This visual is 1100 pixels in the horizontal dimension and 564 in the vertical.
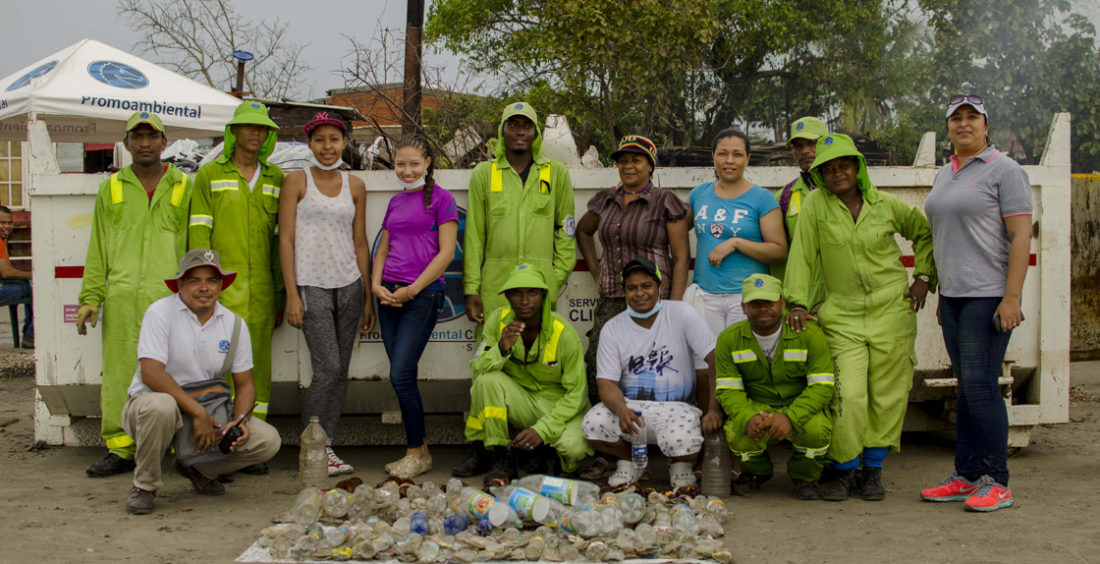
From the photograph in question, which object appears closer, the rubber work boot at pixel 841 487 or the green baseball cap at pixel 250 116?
the rubber work boot at pixel 841 487

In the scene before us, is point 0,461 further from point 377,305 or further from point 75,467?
point 377,305

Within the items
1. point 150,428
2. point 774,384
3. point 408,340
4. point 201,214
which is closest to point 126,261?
point 201,214

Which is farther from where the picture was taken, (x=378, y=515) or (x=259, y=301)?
(x=259, y=301)

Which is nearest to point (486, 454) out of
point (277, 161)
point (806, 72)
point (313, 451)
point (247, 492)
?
point (313, 451)

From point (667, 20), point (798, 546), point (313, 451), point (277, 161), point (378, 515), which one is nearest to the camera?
point (798, 546)

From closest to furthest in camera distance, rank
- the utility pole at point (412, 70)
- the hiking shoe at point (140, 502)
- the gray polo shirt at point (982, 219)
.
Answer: the gray polo shirt at point (982, 219)
the hiking shoe at point (140, 502)
the utility pole at point (412, 70)

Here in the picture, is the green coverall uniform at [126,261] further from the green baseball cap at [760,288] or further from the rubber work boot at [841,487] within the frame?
the rubber work boot at [841,487]

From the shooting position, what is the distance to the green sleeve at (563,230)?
5410 mm

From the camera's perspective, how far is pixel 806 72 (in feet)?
72.9

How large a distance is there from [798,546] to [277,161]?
13.5 feet

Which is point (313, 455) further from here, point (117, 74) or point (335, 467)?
point (117, 74)

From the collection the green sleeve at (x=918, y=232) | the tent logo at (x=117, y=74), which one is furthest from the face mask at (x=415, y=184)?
the tent logo at (x=117, y=74)

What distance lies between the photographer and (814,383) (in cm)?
470

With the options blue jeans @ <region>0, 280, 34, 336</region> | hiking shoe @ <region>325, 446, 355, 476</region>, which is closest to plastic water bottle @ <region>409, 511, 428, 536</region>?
hiking shoe @ <region>325, 446, 355, 476</region>
